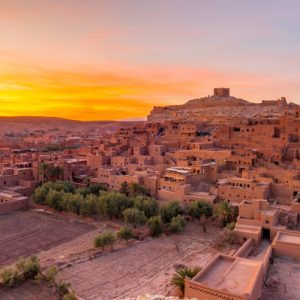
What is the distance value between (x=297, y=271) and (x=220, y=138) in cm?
1750

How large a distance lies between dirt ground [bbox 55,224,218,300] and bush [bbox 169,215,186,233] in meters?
0.34

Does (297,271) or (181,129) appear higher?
(181,129)

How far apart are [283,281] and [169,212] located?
7.74 meters

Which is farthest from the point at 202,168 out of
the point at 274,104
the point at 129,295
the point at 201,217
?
the point at 274,104

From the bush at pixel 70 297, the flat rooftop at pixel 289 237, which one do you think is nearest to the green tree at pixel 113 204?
the flat rooftop at pixel 289 237

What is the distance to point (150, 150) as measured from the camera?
98.5 feet

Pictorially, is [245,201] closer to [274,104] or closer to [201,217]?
[201,217]

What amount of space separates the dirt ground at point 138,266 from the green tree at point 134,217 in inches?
60.1

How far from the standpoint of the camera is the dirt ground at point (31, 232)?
55.1 ft

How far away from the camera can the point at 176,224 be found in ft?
62.0

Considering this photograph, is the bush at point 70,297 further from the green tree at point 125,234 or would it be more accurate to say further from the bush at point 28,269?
the green tree at point 125,234

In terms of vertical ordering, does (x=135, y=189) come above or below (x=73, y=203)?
above

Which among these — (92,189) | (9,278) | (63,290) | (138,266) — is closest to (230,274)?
(138,266)

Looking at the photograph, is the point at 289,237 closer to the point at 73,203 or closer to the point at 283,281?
the point at 283,281
